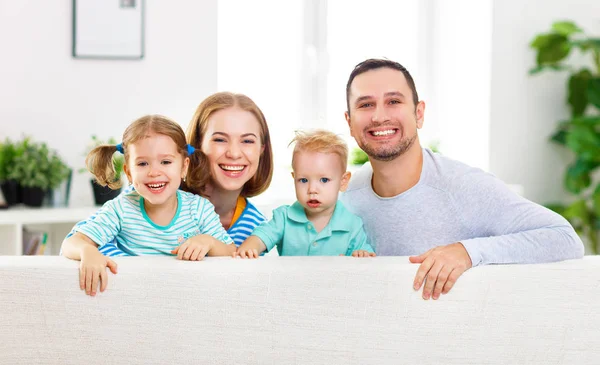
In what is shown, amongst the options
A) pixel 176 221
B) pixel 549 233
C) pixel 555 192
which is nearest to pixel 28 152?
pixel 176 221

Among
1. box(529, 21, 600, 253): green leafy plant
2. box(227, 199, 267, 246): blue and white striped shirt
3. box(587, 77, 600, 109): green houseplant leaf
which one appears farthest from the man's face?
box(587, 77, 600, 109): green houseplant leaf

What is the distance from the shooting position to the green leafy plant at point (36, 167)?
3447 millimetres

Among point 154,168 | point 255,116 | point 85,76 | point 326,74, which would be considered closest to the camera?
point 154,168

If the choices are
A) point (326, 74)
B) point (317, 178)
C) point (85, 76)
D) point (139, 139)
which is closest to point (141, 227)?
point (139, 139)

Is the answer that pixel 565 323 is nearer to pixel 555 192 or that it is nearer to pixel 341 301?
pixel 341 301

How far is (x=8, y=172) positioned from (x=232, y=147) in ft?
6.21

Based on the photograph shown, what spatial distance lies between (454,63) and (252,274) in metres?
3.52

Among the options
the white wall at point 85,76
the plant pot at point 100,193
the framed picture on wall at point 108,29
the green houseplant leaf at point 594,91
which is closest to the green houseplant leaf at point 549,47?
the green houseplant leaf at point 594,91

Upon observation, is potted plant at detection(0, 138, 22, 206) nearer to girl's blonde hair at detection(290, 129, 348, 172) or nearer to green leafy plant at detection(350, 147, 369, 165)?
green leafy plant at detection(350, 147, 369, 165)

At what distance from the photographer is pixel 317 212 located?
6.60 feet

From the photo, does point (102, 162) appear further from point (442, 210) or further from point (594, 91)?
point (594, 91)

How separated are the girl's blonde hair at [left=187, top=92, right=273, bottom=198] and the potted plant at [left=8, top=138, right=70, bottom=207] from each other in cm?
161

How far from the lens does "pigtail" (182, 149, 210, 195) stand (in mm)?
1989

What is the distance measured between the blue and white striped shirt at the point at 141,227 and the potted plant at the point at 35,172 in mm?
1743
